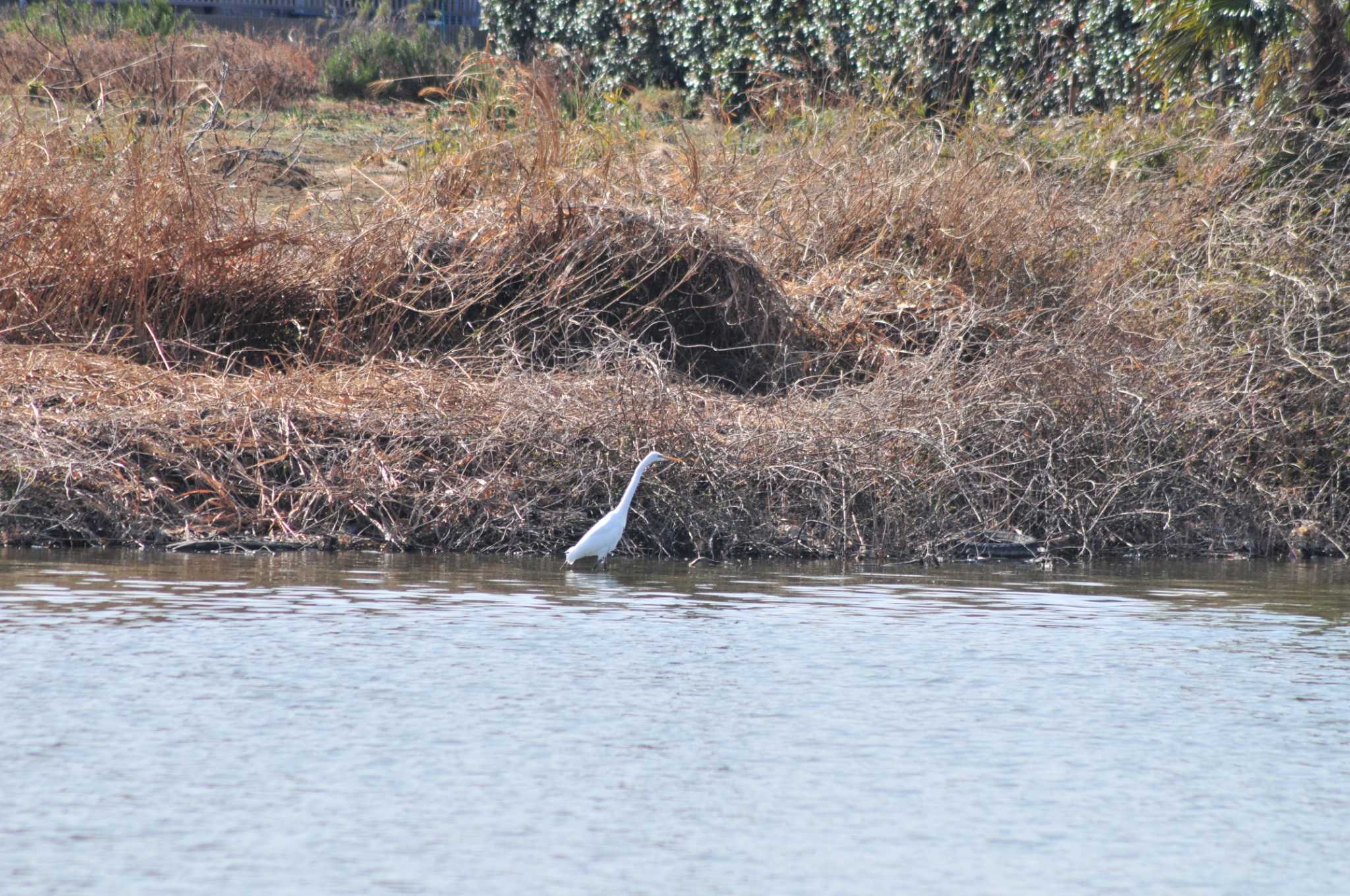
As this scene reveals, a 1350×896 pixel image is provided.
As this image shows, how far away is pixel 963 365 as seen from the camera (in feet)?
Answer: 33.5

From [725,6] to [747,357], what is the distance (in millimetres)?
10078

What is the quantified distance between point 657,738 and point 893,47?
15.0 m

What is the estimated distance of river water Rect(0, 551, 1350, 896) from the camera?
12.9 feet

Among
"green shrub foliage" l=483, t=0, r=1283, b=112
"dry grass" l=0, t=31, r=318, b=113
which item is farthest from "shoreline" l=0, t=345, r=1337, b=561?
"green shrub foliage" l=483, t=0, r=1283, b=112

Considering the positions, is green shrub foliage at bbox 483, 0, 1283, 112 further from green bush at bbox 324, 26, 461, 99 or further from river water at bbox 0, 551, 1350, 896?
river water at bbox 0, 551, 1350, 896

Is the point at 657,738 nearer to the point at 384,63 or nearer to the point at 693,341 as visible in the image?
the point at 693,341

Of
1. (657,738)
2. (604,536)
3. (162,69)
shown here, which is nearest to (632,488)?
(604,536)

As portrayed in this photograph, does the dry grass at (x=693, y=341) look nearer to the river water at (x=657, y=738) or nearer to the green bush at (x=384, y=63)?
the river water at (x=657, y=738)

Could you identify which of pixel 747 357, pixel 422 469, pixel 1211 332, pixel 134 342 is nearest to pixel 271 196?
pixel 134 342

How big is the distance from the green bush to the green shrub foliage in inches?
82.0

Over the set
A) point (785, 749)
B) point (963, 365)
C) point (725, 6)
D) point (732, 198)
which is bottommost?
point (785, 749)

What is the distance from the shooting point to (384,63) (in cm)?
2366

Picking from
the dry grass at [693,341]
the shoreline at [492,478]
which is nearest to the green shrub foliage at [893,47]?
the dry grass at [693,341]

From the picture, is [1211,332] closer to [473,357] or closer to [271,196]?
[473,357]
